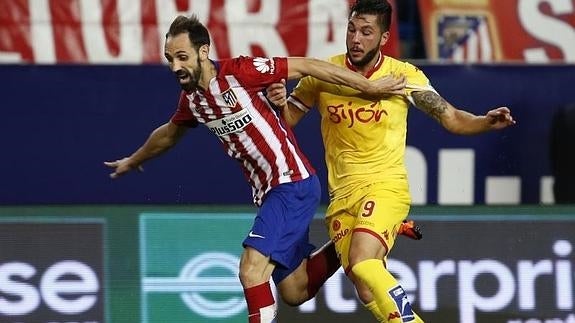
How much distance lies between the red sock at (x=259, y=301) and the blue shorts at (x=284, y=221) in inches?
6.4

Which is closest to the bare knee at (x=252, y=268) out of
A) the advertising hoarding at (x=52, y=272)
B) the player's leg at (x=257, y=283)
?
the player's leg at (x=257, y=283)

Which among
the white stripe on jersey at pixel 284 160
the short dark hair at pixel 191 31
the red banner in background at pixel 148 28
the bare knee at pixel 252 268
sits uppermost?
the red banner in background at pixel 148 28

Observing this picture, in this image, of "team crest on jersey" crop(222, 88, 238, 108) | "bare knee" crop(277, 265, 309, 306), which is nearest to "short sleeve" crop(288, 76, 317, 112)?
"team crest on jersey" crop(222, 88, 238, 108)

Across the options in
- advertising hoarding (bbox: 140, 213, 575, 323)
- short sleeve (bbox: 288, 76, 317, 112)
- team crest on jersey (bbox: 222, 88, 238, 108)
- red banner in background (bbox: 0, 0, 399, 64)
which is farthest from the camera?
red banner in background (bbox: 0, 0, 399, 64)

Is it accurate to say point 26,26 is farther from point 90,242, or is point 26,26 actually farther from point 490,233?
A: point 490,233

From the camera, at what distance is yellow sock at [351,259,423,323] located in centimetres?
726

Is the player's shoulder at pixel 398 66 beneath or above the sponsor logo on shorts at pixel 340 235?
above

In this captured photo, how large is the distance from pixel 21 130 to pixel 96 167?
22.9 inches

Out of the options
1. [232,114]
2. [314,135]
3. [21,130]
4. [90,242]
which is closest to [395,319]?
[232,114]

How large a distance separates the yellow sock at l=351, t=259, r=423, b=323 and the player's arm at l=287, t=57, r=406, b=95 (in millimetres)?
844

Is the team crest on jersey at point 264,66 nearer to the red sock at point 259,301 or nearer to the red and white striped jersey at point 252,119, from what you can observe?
the red and white striped jersey at point 252,119

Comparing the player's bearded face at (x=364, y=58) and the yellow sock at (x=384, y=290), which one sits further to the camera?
the player's bearded face at (x=364, y=58)

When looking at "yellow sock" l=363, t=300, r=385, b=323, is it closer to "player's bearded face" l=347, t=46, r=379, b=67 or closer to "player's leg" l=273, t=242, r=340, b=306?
"player's leg" l=273, t=242, r=340, b=306

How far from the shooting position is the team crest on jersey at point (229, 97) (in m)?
7.30
